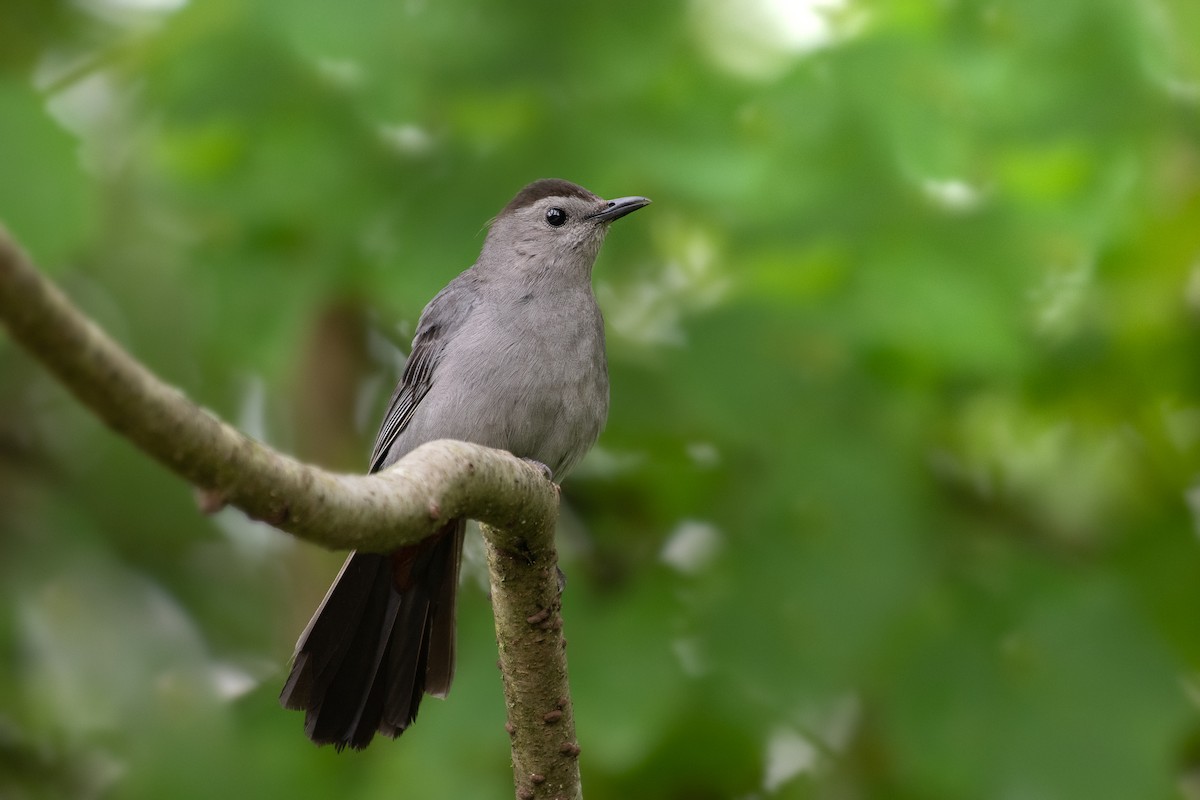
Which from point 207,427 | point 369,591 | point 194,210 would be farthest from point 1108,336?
point 207,427

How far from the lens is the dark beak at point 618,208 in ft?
14.5

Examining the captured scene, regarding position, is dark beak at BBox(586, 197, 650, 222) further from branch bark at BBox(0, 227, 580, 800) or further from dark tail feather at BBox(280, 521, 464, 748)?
branch bark at BBox(0, 227, 580, 800)

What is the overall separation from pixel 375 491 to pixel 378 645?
1.86m

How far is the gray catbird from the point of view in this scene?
3676 mm

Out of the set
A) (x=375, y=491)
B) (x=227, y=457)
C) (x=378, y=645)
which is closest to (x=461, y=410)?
(x=378, y=645)

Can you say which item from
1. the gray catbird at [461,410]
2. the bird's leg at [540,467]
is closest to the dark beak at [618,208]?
the gray catbird at [461,410]

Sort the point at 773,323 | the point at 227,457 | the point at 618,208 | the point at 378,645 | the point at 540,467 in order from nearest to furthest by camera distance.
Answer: the point at 227,457, the point at 540,467, the point at 378,645, the point at 773,323, the point at 618,208

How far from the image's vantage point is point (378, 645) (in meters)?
3.79

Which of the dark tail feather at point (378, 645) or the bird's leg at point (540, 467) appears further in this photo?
the dark tail feather at point (378, 645)

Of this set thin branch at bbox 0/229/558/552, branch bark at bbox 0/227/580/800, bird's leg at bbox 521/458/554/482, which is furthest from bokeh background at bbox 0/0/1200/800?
thin branch at bbox 0/229/558/552

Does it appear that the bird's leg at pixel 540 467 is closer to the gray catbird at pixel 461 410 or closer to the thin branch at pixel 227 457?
the gray catbird at pixel 461 410

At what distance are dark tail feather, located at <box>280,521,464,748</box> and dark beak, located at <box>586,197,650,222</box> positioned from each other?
125 centimetres

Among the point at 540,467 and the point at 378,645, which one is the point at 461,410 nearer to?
the point at 378,645

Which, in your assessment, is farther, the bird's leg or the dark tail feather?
the dark tail feather
